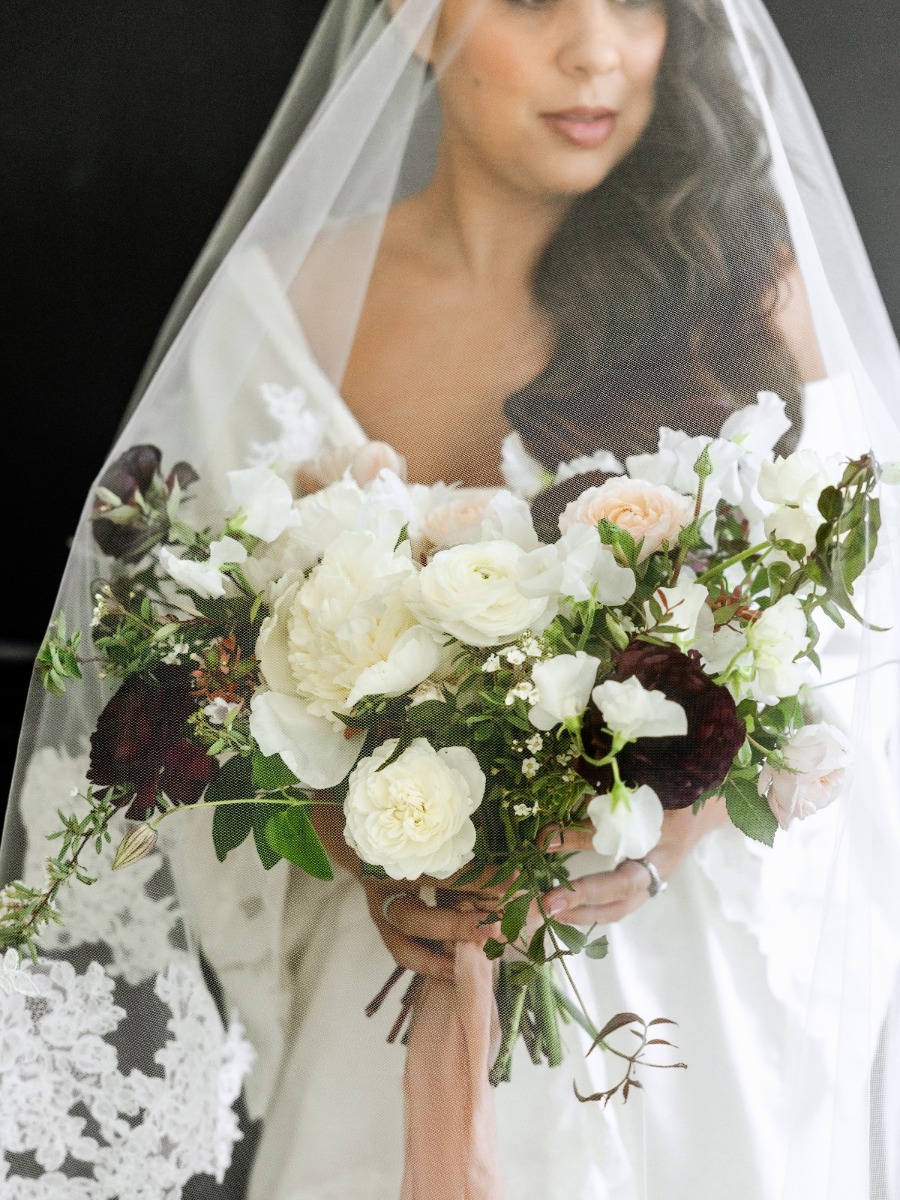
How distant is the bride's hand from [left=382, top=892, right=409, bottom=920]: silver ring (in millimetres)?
93

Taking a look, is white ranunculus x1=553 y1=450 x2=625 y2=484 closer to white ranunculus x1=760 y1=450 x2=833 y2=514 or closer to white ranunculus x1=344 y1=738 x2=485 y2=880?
white ranunculus x1=760 y1=450 x2=833 y2=514

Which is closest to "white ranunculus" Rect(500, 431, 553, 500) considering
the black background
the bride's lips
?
the bride's lips

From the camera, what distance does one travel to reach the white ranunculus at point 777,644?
1.85ft

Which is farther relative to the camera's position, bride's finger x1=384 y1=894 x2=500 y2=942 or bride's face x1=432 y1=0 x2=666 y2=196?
bride's face x1=432 y1=0 x2=666 y2=196

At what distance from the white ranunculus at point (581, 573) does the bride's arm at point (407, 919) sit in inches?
8.2

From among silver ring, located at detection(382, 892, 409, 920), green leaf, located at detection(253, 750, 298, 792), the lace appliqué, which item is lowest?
the lace appliqué

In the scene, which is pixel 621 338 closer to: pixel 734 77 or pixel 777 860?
pixel 734 77

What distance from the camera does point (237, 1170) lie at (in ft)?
2.39

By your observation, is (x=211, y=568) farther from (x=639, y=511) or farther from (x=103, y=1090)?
(x=103, y=1090)

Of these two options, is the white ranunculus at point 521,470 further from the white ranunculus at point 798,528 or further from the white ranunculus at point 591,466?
the white ranunculus at point 798,528

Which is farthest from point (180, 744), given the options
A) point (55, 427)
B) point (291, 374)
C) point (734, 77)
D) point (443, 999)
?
point (55, 427)

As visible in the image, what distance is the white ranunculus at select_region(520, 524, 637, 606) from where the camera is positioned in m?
0.57

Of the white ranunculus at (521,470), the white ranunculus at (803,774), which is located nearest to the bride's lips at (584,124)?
the white ranunculus at (521,470)

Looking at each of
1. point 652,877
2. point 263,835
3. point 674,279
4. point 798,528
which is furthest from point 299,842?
point 674,279
